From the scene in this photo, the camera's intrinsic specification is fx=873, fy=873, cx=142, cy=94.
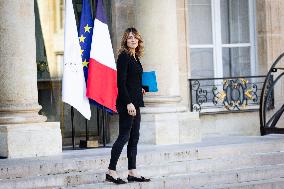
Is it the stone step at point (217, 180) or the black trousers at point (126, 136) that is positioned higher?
the black trousers at point (126, 136)

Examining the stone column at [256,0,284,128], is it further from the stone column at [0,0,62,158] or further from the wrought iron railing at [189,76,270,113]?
the stone column at [0,0,62,158]

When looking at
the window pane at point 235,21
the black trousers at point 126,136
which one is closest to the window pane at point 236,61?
the window pane at point 235,21

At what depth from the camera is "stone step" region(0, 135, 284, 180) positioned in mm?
11180

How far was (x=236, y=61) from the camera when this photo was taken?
1730cm

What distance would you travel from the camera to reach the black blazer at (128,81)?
10.6 m

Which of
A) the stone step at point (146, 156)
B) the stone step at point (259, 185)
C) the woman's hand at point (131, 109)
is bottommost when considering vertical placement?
the stone step at point (259, 185)

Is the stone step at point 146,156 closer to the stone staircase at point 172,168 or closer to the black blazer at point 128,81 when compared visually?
the stone staircase at point 172,168

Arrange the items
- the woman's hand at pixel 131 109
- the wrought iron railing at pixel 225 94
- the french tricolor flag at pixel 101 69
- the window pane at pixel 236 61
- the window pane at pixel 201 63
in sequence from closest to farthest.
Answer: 1. the woman's hand at pixel 131 109
2. the french tricolor flag at pixel 101 69
3. the wrought iron railing at pixel 225 94
4. the window pane at pixel 201 63
5. the window pane at pixel 236 61

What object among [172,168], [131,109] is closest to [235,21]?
[172,168]

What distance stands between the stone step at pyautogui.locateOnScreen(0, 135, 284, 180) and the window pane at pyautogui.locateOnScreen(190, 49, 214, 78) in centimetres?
222

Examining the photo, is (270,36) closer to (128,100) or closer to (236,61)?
(236,61)

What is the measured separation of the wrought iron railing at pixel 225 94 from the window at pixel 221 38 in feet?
0.89

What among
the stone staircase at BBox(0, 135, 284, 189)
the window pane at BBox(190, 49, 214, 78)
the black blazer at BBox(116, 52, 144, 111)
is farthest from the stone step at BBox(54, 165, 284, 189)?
the window pane at BBox(190, 49, 214, 78)

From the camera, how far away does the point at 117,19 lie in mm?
15203
